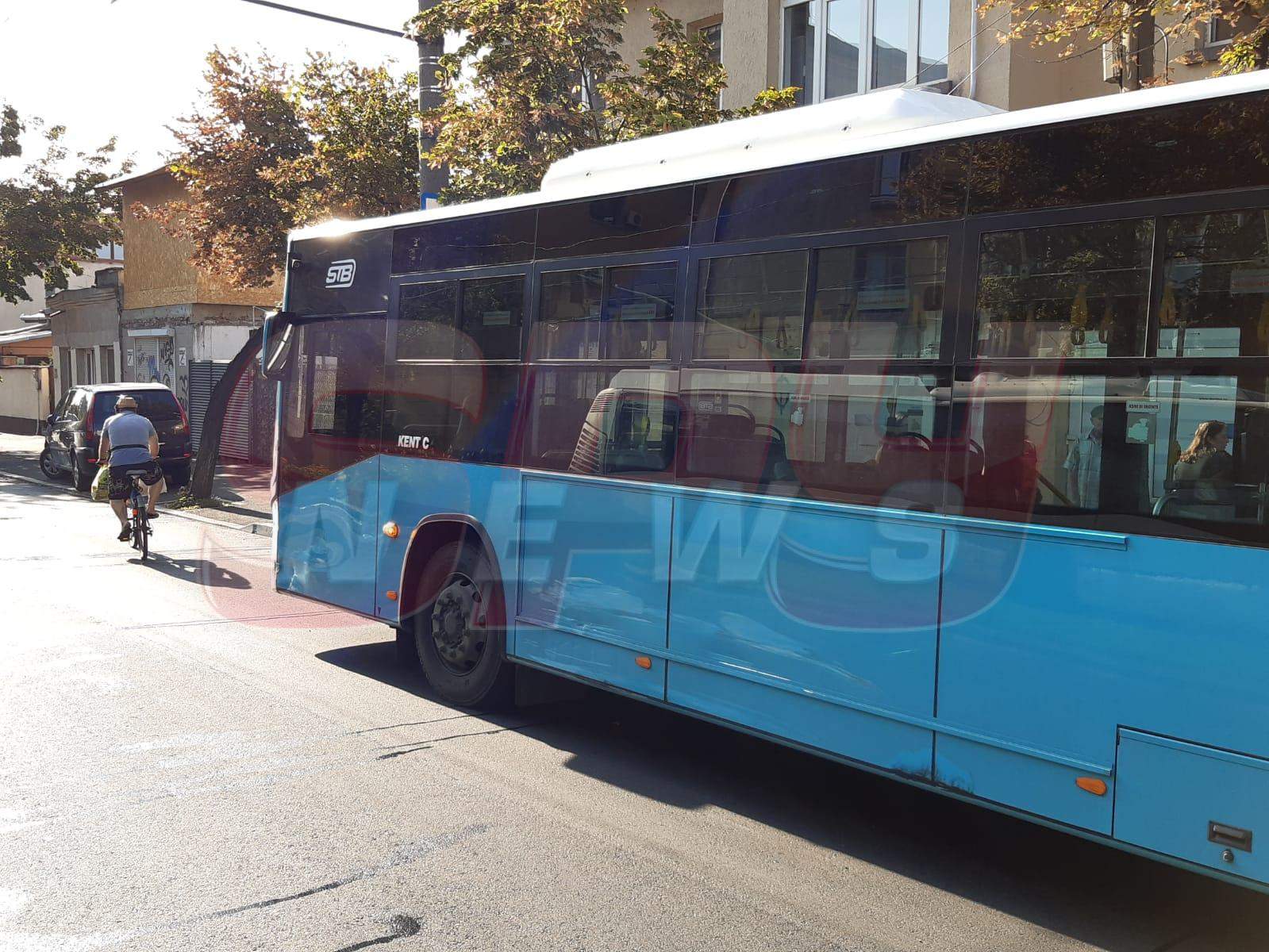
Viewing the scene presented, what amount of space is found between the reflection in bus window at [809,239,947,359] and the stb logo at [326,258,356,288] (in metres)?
4.08

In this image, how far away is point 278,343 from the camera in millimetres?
8547

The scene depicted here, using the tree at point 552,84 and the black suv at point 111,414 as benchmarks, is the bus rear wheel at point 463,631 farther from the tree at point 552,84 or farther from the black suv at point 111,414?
the black suv at point 111,414

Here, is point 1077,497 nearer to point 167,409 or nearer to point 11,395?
point 167,409

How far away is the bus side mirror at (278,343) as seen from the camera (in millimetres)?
8445

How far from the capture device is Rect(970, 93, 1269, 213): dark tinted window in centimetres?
367

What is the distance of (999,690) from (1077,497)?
2.54 feet

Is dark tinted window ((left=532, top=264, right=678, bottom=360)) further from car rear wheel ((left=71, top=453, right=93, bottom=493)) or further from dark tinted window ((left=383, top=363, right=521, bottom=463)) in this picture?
car rear wheel ((left=71, top=453, right=93, bottom=493))

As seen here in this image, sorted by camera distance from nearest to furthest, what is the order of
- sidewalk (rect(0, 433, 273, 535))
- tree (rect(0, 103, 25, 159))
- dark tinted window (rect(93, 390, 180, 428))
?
sidewalk (rect(0, 433, 273, 535)) → dark tinted window (rect(93, 390, 180, 428)) → tree (rect(0, 103, 25, 159))

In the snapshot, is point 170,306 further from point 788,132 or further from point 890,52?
point 788,132

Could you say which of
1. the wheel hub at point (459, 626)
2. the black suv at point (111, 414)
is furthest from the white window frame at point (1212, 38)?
the black suv at point (111, 414)

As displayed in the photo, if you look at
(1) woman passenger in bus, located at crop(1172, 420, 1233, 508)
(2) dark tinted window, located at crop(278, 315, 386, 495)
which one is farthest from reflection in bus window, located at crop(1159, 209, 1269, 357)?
(2) dark tinted window, located at crop(278, 315, 386, 495)

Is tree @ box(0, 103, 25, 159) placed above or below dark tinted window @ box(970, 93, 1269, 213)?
above

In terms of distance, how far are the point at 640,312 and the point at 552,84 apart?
7914 mm

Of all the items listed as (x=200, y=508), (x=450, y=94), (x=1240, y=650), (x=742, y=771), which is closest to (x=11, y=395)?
(x=200, y=508)
